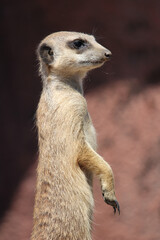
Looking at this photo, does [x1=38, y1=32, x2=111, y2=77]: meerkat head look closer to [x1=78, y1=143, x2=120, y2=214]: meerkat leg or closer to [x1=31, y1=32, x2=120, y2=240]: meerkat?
[x1=31, y1=32, x2=120, y2=240]: meerkat

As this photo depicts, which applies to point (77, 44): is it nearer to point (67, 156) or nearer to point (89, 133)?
point (89, 133)

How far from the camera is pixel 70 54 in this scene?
2.92 meters

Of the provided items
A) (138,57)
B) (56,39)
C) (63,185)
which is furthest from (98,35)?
(63,185)

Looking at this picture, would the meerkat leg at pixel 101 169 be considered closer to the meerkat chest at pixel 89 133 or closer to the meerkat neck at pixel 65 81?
the meerkat chest at pixel 89 133

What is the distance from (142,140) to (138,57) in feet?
2.27

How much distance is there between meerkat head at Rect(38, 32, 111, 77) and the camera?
2885 mm

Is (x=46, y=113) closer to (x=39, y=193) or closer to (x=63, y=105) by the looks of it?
(x=63, y=105)

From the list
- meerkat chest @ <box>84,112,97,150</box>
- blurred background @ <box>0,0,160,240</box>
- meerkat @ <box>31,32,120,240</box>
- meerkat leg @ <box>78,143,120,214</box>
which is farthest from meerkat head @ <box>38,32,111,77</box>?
blurred background @ <box>0,0,160,240</box>

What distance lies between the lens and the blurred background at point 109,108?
422 centimetres

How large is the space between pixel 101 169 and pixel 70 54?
668mm

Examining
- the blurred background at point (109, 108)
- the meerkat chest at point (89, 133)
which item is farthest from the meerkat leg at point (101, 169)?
the blurred background at point (109, 108)

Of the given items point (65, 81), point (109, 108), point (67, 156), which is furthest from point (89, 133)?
point (109, 108)

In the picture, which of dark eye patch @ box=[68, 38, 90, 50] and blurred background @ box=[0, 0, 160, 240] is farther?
blurred background @ box=[0, 0, 160, 240]

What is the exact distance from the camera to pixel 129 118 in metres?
4.30
